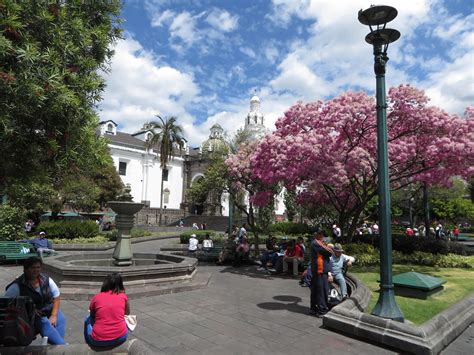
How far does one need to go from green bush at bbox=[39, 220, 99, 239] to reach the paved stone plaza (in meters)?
16.5

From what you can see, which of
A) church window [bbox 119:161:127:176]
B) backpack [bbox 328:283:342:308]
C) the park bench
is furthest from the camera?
church window [bbox 119:161:127:176]

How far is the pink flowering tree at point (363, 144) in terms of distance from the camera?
11.0m

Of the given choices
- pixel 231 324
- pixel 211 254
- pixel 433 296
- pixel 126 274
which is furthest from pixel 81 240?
pixel 433 296

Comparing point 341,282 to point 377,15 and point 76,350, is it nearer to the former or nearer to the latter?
point 377,15

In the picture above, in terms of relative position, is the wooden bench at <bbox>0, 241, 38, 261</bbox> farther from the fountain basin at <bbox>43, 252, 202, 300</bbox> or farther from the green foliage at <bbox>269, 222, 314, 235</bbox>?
the green foliage at <bbox>269, 222, 314, 235</bbox>

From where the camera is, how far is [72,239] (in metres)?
22.2

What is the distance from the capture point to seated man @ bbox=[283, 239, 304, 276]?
11.6 meters

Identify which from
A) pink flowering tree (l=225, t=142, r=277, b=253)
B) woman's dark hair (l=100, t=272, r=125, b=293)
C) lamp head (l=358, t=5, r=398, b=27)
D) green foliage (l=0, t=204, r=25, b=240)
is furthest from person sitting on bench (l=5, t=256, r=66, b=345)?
green foliage (l=0, t=204, r=25, b=240)

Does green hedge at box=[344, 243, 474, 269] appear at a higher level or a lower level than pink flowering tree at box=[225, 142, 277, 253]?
lower

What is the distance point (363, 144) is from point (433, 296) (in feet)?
18.1

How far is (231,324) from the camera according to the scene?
623cm

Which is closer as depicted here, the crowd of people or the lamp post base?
the crowd of people

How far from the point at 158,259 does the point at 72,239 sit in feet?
42.1

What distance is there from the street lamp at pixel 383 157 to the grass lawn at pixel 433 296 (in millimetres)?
851
